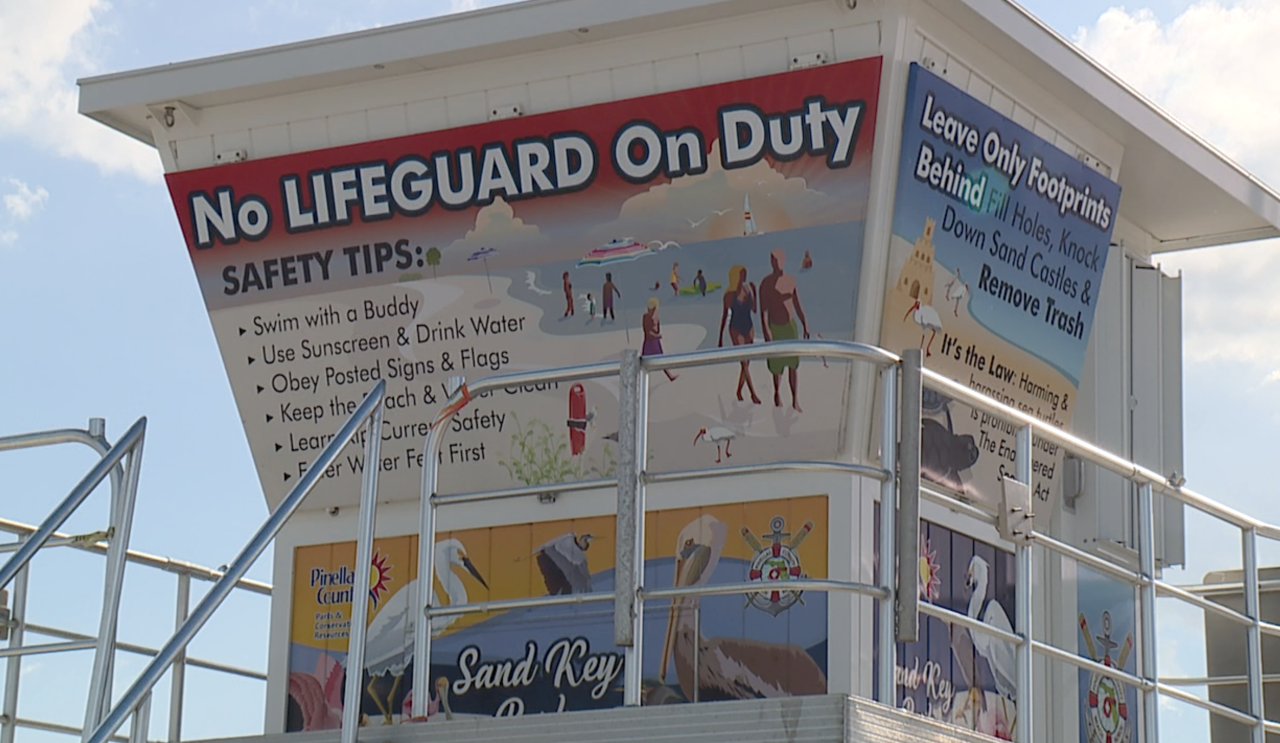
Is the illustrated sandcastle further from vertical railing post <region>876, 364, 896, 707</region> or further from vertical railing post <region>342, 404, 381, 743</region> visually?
vertical railing post <region>342, 404, 381, 743</region>

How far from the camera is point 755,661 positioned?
8.21m

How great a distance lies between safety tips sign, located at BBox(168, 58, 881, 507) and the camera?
8.34 meters

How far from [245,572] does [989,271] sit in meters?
4.28

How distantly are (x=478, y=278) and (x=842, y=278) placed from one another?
178 cm

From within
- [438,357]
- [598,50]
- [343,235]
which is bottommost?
[438,357]

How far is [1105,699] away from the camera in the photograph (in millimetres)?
10086

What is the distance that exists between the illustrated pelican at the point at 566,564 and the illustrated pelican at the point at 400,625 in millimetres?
320

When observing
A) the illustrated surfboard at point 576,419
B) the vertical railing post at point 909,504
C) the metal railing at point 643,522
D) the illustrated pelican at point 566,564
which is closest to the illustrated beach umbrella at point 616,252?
the illustrated surfboard at point 576,419

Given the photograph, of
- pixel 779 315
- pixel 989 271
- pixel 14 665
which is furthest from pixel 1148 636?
pixel 14 665

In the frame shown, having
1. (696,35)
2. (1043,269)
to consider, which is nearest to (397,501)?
(696,35)

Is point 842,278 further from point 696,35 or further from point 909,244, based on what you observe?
point 696,35

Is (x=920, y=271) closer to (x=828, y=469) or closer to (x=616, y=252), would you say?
(x=616, y=252)

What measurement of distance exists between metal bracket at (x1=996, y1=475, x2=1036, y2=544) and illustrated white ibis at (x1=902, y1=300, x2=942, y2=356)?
7.09ft

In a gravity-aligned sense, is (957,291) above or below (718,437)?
above
